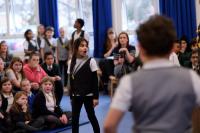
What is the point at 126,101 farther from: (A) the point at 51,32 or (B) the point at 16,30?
(B) the point at 16,30

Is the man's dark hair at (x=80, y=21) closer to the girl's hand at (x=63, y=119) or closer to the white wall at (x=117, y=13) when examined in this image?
the white wall at (x=117, y=13)

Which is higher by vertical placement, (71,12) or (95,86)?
(71,12)

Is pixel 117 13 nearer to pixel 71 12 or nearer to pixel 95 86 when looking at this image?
pixel 71 12

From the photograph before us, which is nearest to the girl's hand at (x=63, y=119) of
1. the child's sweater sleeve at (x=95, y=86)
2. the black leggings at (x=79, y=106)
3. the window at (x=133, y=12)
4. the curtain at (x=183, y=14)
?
the black leggings at (x=79, y=106)

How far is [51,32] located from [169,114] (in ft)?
22.6

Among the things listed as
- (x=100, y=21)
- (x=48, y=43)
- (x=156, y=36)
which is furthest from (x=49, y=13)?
(x=156, y=36)

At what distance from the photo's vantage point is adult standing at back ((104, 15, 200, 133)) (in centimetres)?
150

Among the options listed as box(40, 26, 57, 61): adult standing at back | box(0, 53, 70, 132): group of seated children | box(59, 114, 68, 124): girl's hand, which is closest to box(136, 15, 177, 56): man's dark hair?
box(0, 53, 70, 132): group of seated children

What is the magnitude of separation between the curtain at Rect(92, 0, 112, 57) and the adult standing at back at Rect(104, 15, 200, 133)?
6.97m

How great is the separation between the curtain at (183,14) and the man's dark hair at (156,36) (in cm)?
685

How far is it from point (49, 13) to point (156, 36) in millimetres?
7347

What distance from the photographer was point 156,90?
4.94 feet

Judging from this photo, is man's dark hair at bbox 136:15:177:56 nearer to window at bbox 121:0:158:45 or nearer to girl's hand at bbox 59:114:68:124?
girl's hand at bbox 59:114:68:124

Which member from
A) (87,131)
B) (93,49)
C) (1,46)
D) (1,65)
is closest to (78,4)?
(93,49)
